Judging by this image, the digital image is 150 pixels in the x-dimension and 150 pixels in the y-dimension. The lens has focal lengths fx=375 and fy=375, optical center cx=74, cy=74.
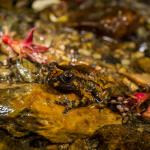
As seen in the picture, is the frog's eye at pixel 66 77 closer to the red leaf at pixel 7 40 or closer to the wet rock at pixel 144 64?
the red leaf at pixel 7 40

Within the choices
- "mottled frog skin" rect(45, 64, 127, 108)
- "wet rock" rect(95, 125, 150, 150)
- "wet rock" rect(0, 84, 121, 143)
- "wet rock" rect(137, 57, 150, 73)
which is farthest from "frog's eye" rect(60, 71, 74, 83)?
"wet rock" rect(137, 57, 150, 73)

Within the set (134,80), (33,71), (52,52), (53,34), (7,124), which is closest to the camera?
(7,124)

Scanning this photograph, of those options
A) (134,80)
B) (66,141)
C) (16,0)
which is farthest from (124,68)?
(16,0)

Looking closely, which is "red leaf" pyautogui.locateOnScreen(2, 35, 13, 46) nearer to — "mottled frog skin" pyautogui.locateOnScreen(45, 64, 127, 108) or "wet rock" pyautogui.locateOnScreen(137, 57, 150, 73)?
"mottled frog skin" pyautogui.locateOnScreen(45, 64, 127, 108)

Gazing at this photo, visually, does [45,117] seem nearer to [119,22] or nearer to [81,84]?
[81,84]

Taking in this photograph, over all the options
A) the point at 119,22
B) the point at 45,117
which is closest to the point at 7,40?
the point at 45,117

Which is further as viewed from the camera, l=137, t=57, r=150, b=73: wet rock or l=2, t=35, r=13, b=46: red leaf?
l=137, t=57, r=150, b=73: wet rock

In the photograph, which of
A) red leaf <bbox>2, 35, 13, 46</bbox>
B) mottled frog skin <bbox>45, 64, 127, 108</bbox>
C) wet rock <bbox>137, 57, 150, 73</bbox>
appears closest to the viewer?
mottled frog skin <bbox>45, 64, 127, 108</bbox>

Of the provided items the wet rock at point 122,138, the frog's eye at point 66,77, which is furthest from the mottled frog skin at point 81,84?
the wet rock at point 122,138

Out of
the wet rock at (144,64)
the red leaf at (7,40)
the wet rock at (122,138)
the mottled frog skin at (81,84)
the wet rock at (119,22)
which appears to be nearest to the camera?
the wet rock at (122,138)

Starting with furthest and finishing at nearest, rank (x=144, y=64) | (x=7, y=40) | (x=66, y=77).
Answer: (x=144, y=64), (x=7, y=40), (x=66, y=77)

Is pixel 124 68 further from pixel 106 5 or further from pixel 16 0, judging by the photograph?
pixel 16 0
